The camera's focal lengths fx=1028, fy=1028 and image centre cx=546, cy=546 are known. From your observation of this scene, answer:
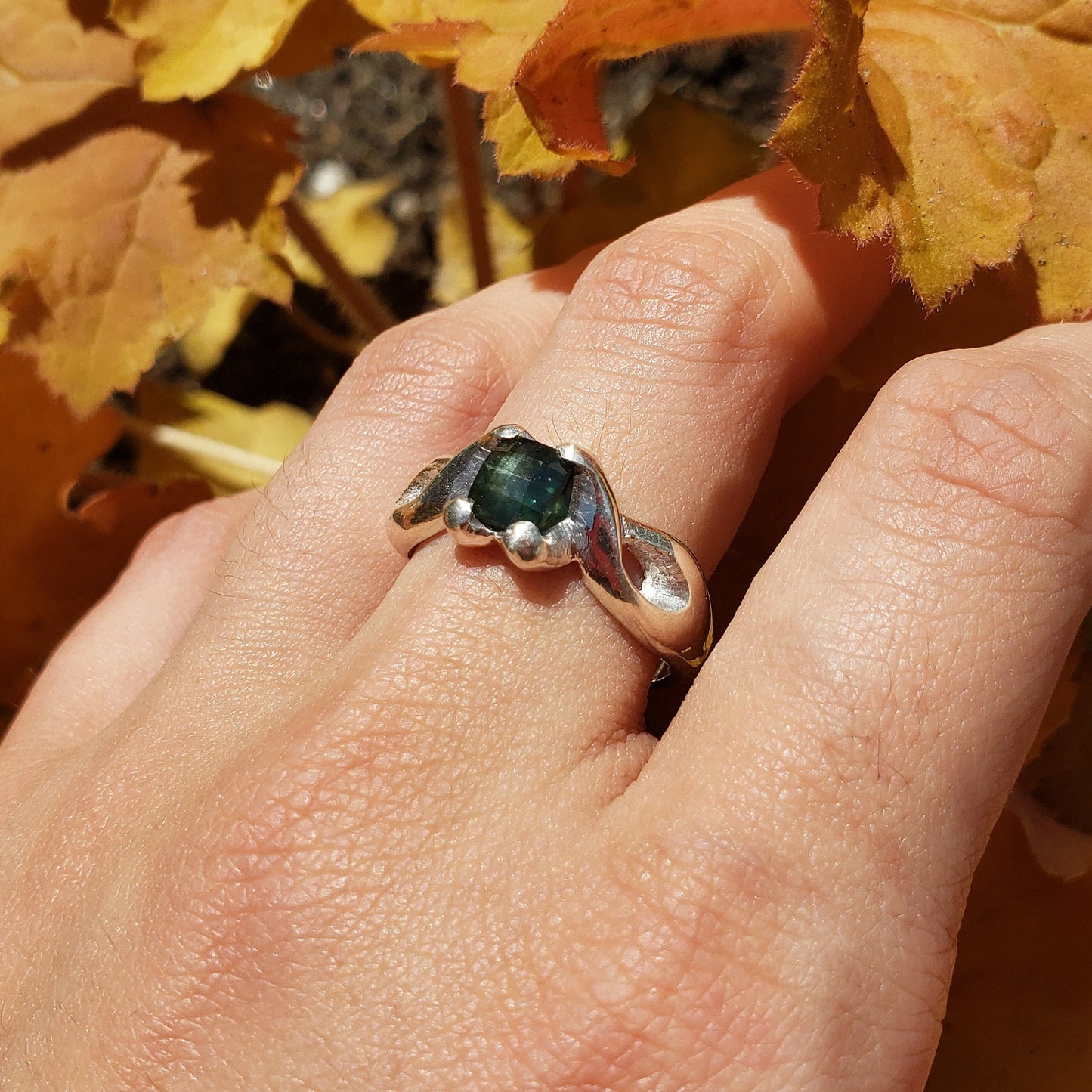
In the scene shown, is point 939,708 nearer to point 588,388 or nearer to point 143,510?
point 588,388

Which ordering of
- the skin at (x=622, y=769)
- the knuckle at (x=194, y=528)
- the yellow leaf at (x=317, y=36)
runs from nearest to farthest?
1. the skin at (x=622, y=769)
2. the yellow leaf at (x=317, y=36)
3. the knuckle at (x=194, y=528)

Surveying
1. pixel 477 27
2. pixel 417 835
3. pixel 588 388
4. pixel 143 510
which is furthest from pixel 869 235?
pixel 143 510

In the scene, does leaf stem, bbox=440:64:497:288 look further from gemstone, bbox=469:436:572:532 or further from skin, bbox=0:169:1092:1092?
gemstone, bbox=469:436:572:532

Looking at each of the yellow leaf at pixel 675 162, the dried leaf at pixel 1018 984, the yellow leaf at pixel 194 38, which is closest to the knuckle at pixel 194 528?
the yellow leaf at pixel 194 38

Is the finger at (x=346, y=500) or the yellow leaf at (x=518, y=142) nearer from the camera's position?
the yellow leaf at (x=518, y=142)

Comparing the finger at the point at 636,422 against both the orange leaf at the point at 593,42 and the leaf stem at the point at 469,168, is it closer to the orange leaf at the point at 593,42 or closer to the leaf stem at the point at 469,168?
the orange leaf at the point at 593,42

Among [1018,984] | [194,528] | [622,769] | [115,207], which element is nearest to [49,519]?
[194,528]

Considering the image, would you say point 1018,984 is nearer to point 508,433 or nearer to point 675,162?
point 508,433
